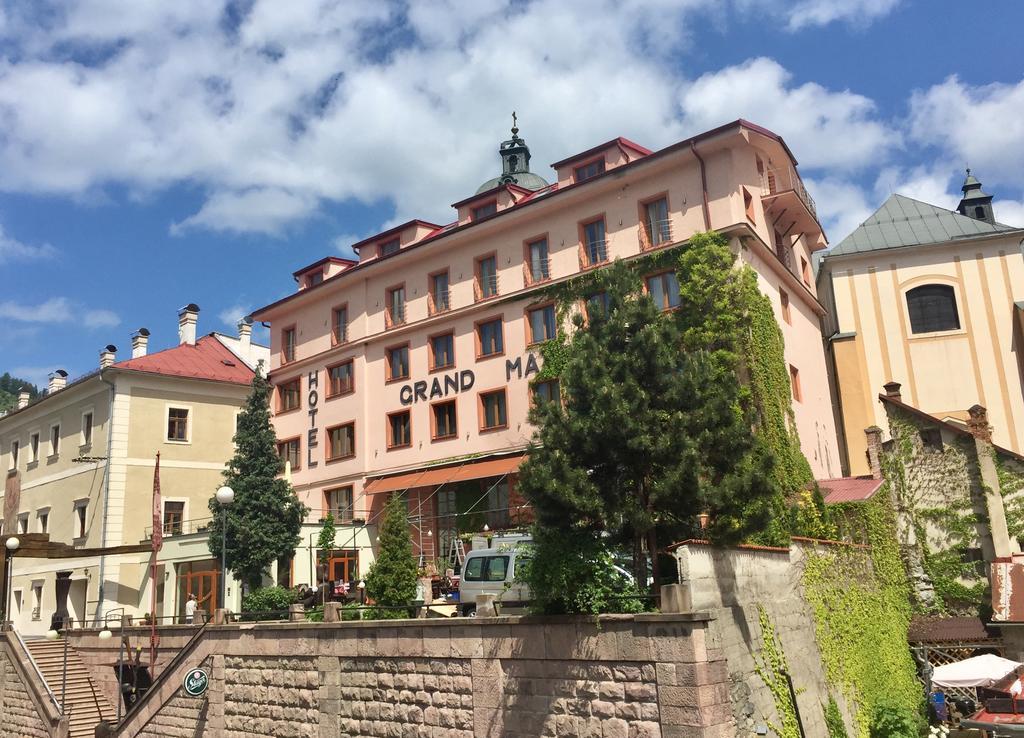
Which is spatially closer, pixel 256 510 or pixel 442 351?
pixel 256 510

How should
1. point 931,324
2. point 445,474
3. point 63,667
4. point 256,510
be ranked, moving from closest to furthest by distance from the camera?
point 63,667, point 256,510, point 445,474, point 931,324

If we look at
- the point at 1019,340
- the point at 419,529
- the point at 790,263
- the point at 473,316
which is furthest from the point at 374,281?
the point at 1019,340

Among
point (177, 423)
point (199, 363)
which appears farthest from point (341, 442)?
point (199, 363)

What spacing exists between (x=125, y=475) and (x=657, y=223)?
24.9 meters

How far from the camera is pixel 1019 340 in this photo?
36.0 m

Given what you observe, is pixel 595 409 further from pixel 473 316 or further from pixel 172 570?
pixel 172 570

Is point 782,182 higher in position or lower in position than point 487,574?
higher

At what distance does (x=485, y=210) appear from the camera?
3453 cm

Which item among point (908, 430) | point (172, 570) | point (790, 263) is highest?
point (790, 263)

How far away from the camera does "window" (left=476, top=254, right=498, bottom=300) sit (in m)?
32.8

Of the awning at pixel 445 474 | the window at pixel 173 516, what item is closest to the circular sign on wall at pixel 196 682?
the awning at pixel 445 474

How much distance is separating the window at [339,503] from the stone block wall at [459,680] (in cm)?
1193

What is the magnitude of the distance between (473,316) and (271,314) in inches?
499

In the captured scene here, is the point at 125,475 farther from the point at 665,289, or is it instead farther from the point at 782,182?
the point at 782,182
